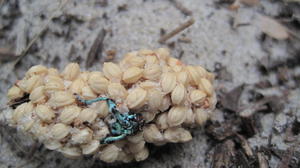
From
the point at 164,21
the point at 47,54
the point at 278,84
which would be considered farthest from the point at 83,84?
the point at 278,84

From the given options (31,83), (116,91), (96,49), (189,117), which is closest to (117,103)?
(116,91)

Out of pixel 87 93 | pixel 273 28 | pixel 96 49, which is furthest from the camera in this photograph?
pixel 273 28

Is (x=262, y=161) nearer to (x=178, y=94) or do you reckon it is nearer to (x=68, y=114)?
(x=178, y=94)

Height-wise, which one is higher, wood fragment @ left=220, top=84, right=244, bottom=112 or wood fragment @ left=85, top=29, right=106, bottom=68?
wood fragment @ left=85, top=29, right=106, bottom=68

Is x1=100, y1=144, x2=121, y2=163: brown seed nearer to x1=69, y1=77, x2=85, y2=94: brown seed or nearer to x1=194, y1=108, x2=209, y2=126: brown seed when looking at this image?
x1=69, y1=77, x2=85, y2=94: brown seed

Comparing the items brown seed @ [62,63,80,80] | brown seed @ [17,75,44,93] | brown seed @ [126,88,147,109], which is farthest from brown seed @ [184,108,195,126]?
brown seed @ [17,75,44,93]
